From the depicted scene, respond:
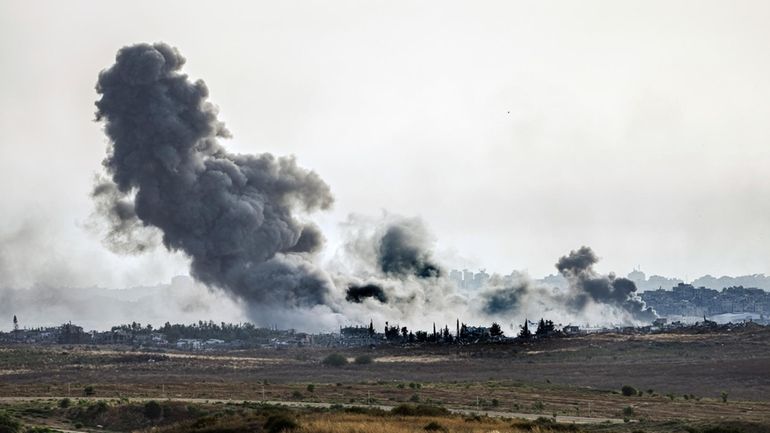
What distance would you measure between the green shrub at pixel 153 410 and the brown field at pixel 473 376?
8020 mm

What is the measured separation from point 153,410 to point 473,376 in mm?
56463

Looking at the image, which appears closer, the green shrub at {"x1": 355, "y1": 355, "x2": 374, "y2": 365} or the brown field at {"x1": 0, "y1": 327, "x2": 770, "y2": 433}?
the brown field at {"x1": 0, "y1": 327, "x2": 770, "y2": 433}

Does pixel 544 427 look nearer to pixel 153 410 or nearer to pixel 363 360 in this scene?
pixel 153 410

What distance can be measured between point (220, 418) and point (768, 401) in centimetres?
5410

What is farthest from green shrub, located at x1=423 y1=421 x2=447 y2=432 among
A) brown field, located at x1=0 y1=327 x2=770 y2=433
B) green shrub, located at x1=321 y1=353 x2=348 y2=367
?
green shrub, located at x1=321 y1=353 x2=348 y2=367

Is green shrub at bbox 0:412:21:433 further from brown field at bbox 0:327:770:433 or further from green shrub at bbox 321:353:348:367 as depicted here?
green shrub at bbox 321:353:348:367

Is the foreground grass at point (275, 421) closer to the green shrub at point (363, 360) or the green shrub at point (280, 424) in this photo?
the green shrub at point (280, 424)

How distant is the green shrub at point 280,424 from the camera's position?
55.5 meters

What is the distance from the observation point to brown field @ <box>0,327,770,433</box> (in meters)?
86.8

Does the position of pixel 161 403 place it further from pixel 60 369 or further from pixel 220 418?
pixel 60 369

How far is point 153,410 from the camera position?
258 ft

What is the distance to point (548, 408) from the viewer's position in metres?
82.1

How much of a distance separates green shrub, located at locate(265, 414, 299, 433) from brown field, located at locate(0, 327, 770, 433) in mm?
2208

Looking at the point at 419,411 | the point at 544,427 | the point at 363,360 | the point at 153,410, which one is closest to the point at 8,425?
the point at 153,410
